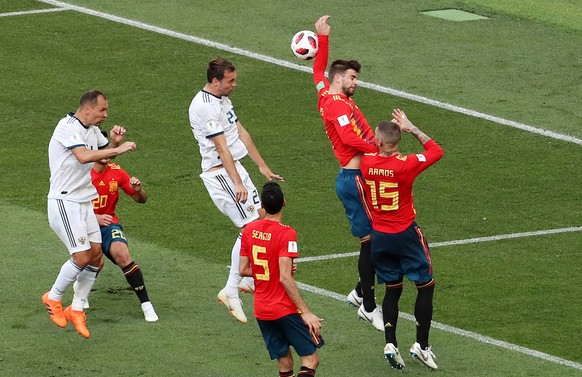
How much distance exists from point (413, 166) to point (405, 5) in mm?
16160

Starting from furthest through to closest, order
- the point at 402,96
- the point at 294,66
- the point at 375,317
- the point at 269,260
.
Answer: the point at 294,66 → the point at 402,96 → the point at 375,317 → the point at 269,260

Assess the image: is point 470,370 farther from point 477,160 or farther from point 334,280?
point 477,160

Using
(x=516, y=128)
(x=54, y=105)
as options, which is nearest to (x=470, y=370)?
(x=516, y=128)

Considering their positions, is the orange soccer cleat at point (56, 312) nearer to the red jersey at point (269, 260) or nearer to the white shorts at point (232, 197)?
the white shorts at point (232, 197)

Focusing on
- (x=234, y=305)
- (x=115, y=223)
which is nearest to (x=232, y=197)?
(x=234, y=305)

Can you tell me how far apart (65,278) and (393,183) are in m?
3.31

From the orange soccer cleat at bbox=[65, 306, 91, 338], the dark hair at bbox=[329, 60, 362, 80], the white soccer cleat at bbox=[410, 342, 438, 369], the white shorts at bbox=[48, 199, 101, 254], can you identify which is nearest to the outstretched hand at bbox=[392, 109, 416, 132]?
the dark hair at bbox=[329, 60, 362, 80]

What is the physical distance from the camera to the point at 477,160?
19266mm

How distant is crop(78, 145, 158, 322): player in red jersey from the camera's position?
533 inches

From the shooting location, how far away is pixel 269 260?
10922 millimetres

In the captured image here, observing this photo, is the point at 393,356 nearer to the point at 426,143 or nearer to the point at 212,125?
the point at 426,143

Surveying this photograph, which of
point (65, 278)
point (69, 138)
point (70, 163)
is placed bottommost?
point (65, 278)

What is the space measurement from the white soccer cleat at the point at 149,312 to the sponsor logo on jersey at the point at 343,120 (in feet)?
8.40

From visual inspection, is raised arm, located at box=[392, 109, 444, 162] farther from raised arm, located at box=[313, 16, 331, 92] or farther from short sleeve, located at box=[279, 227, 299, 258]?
raised arm, located at box=[313, 16, 331, 92]
